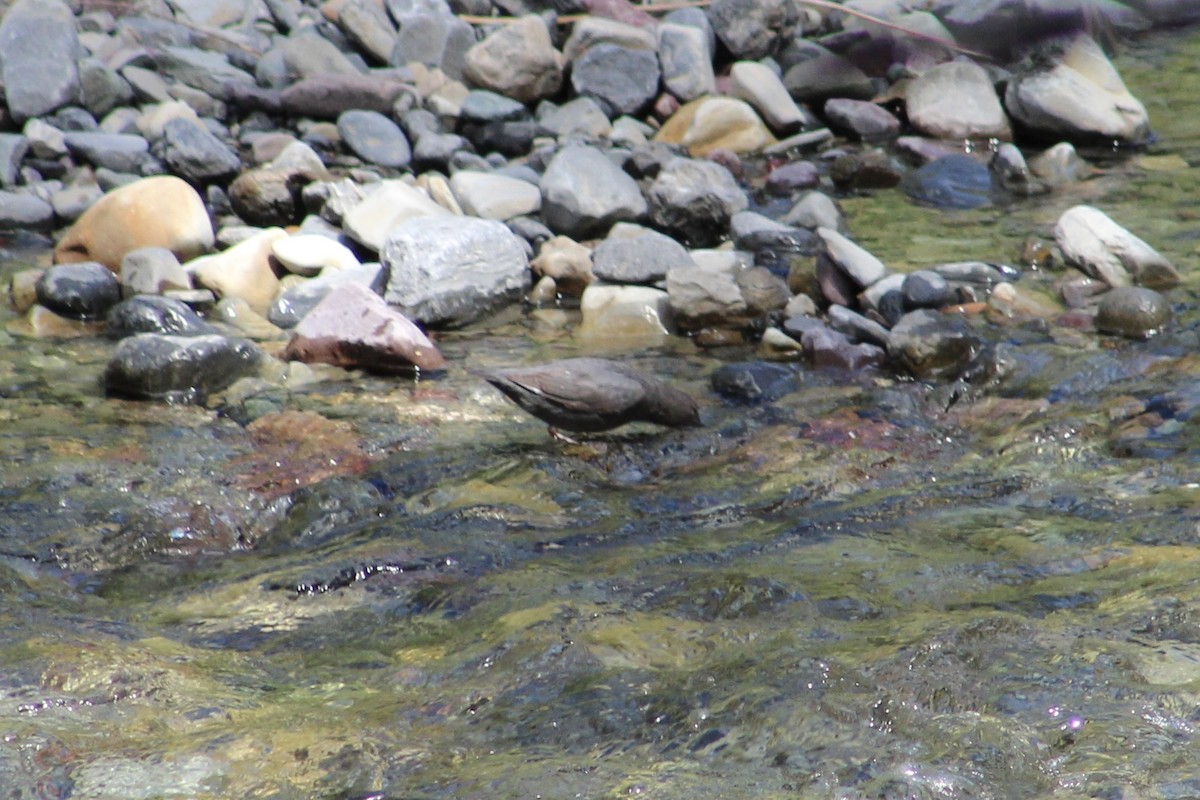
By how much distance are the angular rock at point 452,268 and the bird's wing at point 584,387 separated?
1836mm

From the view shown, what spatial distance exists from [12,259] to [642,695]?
5.61 meters

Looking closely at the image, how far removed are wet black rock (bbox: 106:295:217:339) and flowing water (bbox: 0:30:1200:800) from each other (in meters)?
0.33

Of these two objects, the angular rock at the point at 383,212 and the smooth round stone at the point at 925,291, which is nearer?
the smooth round stone at the point at 925,291

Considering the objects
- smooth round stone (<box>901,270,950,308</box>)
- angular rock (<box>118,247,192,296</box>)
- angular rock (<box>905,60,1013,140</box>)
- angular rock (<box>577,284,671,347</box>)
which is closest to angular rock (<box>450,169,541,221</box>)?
angular rock (<box>577,284,671,347</box>)

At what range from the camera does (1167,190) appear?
7.30 meters

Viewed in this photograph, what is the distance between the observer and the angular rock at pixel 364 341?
505cm

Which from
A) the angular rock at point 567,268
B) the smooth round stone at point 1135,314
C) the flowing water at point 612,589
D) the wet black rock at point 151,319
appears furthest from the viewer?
the angular rock at point 567,268

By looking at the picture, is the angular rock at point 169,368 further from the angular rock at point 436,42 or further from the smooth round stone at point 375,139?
the angular rock at point 436,42

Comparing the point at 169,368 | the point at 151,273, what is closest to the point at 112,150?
the point at 151,273

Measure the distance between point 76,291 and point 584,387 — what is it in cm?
302

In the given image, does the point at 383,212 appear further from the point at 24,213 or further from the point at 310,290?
the point at 24,213

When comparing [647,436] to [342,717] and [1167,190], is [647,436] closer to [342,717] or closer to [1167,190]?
[342,717]

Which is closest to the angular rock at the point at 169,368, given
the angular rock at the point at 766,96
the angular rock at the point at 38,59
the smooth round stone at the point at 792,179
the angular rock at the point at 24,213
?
the angular rock at the point at 24,213

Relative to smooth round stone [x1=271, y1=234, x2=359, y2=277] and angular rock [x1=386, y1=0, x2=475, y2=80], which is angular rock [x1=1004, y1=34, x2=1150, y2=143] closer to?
angular rock [x1=386, y1=0, x2=475, y2=80]
